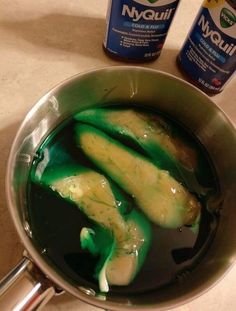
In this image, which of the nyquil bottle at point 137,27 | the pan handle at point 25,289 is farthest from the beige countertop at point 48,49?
the pan handle at point 25,289

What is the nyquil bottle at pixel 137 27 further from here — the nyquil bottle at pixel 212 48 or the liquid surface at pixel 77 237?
the liquid surface at pixel 77 237

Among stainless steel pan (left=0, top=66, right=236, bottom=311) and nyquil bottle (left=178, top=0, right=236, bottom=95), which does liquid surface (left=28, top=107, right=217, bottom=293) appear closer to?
stainless steel pan (left=0, top=66, right=236, bottom=311)

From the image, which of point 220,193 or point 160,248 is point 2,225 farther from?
point 220,193

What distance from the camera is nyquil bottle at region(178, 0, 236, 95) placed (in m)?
0.50

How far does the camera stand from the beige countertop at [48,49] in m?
0.58

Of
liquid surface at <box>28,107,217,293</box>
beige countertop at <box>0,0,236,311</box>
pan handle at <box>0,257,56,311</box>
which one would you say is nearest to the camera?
pan handle at <box>0,257,56,311</box>

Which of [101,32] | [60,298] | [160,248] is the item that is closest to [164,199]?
[160,248]

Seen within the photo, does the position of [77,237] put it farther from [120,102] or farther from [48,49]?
[48,49]

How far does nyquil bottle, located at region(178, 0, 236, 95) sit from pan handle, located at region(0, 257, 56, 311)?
393 mm

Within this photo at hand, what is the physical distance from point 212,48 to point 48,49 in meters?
0.28

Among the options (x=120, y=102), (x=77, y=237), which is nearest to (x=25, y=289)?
(x=77, y=237)

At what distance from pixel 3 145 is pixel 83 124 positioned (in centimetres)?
12

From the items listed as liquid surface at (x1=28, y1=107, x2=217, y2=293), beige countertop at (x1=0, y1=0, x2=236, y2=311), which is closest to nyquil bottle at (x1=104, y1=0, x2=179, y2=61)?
beige countertop at (x1=0, y1=0, x2=236, y2=311)

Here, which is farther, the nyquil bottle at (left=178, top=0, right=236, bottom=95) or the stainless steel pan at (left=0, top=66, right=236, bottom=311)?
the nyquil bottle at (left=178, top=0, right=236, bottom=95)
